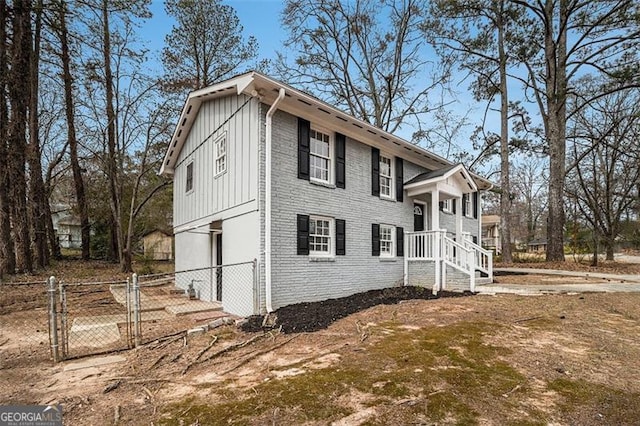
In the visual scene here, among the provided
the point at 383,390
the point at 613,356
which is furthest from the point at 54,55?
the point at 613,356

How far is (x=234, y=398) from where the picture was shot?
12.0 feet

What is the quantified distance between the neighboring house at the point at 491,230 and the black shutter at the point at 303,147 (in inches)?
1319

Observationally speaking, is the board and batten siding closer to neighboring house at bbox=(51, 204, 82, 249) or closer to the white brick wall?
the white brick wall

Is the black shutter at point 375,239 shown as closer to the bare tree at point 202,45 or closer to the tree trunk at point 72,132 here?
the bare tree at point 202,45

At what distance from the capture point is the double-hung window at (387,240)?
10.9 metres

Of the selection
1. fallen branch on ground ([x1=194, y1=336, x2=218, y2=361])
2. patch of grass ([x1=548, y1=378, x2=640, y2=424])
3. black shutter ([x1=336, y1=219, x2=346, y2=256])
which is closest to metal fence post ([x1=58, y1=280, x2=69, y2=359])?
fallen branch on ground ([x1=194, y1=336, x2=218, y2=361])

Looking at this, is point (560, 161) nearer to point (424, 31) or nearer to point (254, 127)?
point (424, 31)

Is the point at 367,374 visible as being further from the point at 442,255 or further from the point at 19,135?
the point at 19,135

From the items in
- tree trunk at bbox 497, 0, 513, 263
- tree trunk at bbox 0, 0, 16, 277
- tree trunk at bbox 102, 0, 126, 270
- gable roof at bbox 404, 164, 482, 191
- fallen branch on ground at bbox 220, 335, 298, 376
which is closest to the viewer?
fallen branch on ground at bbox 220, 335, 298, 376

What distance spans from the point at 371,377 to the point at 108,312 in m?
7.74

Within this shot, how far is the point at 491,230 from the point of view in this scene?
144 feet

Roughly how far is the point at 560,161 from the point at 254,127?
16.9 metres

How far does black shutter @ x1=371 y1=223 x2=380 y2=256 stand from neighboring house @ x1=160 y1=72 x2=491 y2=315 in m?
0.03

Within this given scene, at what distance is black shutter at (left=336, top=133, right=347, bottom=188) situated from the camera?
31.0 feet
